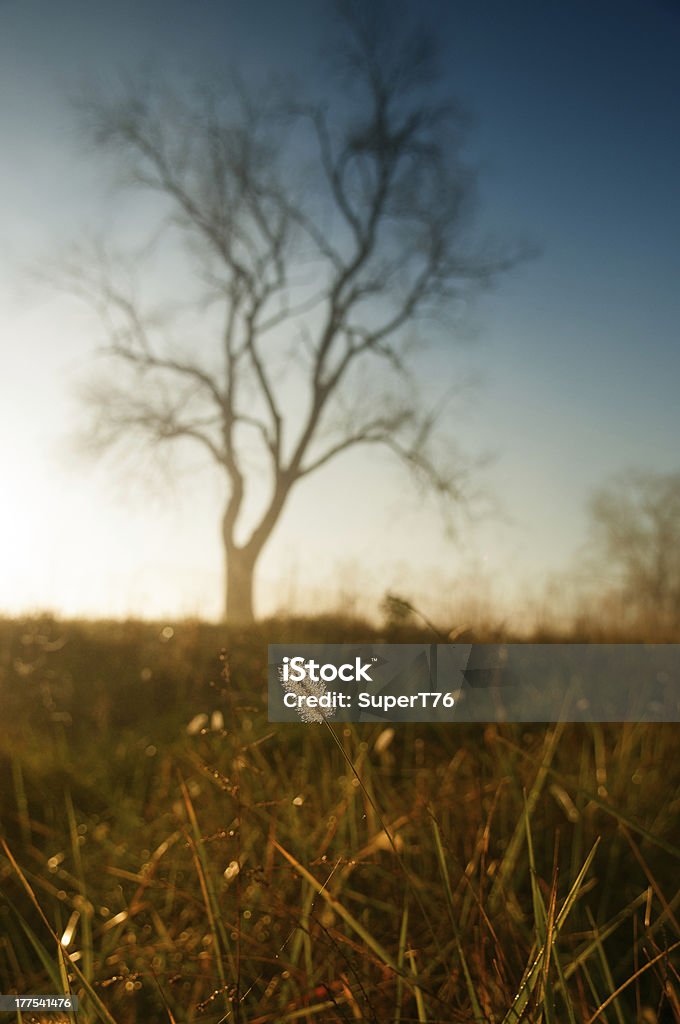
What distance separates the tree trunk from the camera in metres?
1.80

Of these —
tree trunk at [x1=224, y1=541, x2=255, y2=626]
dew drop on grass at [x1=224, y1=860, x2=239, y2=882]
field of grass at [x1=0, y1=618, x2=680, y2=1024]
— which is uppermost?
tree trunk at [x1=224, y1=541, x2=255, y2=626]

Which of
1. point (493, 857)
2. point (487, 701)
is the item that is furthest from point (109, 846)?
point (487, 701)

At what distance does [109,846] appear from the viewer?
56.4 inches

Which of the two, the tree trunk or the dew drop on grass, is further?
the tree trunk

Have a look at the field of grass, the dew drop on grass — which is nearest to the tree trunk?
the field of grass

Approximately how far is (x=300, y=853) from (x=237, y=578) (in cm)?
88

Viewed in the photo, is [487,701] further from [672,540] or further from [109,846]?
[109,846]

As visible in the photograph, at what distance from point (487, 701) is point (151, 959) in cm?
94

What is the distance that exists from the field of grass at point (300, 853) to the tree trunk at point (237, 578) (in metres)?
0.15

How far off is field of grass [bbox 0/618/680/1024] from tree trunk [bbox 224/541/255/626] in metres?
0.15

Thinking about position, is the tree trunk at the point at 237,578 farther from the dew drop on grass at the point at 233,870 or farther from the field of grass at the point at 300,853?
the dew drop on grass at the point at 233,870

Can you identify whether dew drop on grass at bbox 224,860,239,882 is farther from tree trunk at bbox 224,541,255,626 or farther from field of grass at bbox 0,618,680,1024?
tree trunk at bbox 224,541,255,626

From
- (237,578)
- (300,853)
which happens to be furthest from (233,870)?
(237,578)

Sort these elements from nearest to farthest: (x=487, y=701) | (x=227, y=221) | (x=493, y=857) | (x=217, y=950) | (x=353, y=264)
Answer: (x=217, y=950) → (x=493, y=857) → (x=487, y=701) → (x=353, y=264) → (x=227, y=221)
